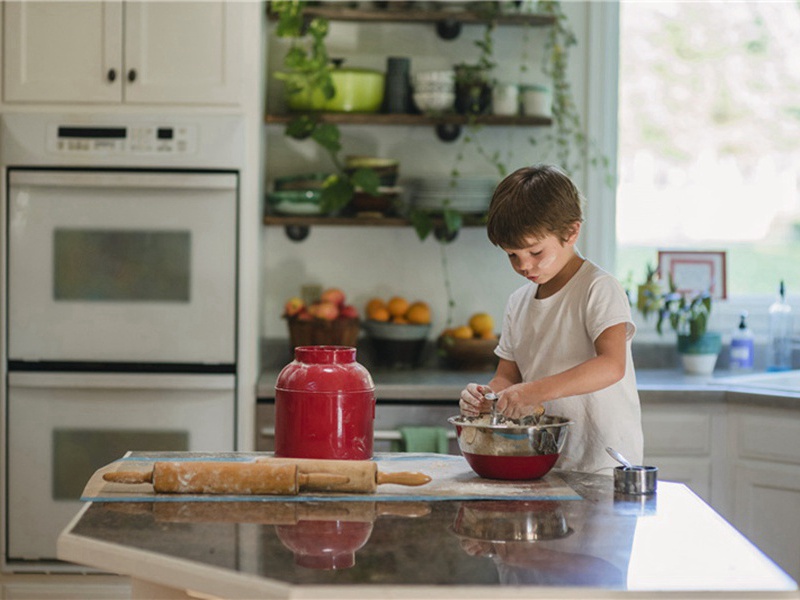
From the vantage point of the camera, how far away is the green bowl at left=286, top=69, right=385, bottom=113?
3775 millimetres

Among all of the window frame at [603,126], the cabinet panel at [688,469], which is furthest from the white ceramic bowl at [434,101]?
the cabinet panel at [688,469]

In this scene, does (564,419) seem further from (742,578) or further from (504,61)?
(504,61)

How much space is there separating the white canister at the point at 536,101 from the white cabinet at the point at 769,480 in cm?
122

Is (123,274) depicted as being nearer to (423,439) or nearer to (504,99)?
(423,439)

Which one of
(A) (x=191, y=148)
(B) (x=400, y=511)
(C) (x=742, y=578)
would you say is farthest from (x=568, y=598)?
(A) (x=191, y=148)


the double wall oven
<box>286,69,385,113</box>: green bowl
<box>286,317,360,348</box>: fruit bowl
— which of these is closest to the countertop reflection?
the double wall oven

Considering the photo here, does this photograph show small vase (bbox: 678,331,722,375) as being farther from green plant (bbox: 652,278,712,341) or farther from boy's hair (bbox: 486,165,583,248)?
boy's hair (bbox: 486,165,583,248)

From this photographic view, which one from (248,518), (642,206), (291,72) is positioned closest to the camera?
(248,518)

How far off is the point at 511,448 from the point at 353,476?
293mm

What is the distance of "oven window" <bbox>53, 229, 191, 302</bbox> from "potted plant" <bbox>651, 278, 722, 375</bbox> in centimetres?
171

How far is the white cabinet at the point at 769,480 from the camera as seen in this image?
3324 millimetres

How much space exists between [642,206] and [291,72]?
1.45 meters

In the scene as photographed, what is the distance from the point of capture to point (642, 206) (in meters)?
4.26

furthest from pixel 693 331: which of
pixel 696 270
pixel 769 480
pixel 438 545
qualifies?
pixel 438 545
